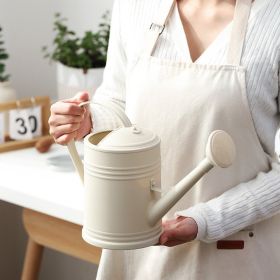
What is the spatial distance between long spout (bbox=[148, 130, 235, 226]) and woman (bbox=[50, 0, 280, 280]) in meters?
0.08

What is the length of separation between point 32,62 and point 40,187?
97cm

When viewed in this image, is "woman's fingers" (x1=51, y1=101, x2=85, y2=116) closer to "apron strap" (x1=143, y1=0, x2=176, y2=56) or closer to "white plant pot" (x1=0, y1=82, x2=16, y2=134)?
"apron strap" (x1=143, y1=0, x2=176, y2=56)

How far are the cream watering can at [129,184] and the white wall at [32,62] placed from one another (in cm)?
147

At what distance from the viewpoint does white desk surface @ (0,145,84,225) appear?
6.05ft

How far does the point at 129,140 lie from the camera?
109 cm

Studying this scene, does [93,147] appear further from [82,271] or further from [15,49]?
[15,49]

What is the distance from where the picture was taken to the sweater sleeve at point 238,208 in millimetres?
1243

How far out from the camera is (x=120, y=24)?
1.40 m

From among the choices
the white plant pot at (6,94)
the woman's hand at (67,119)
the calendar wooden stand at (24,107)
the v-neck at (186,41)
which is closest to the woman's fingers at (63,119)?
the woman's hand at (67,119)

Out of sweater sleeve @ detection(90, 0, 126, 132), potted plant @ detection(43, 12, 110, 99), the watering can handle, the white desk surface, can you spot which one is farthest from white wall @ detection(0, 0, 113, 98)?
the watering can handle

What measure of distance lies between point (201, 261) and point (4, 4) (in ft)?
→ 5.54

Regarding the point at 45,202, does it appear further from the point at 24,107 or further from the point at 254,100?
the point at 254,100

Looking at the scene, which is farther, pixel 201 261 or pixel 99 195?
pixel 201 261

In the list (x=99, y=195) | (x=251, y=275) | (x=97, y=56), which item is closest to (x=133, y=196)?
(x=99, y=195)
